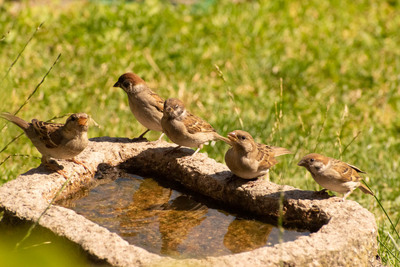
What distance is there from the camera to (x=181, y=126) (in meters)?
4.98

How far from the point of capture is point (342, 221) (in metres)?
3.53

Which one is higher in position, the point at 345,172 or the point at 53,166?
the point at 53,166

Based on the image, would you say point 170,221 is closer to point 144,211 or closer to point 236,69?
point 144,211

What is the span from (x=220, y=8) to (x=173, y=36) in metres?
1.47

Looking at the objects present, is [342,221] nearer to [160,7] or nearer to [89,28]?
[89,28]

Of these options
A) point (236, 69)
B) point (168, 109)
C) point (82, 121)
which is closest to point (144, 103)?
point (168, 109)

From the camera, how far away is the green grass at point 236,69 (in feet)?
22.2

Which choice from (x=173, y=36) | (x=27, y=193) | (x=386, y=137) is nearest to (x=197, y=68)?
(x=173, y=36)

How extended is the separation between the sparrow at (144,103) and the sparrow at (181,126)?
0.33m

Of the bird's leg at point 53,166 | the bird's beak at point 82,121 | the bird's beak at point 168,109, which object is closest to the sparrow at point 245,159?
the bird's beak at point 168,109

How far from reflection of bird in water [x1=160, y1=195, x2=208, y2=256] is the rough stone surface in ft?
0.56

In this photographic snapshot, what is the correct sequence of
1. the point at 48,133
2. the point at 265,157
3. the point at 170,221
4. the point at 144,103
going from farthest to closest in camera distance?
the point at 144,103 < the point at 265,157 < the point at 48,133 < the point at 170,221

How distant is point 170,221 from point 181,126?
1.14m

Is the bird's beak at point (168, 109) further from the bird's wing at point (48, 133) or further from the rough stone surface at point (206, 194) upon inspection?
the bird's wing at point (48, 133)
